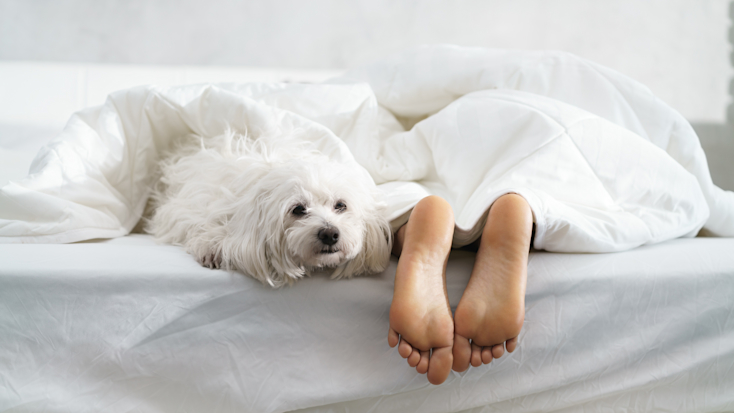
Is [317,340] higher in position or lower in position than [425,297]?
lower

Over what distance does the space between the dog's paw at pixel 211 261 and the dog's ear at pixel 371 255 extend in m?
0.21

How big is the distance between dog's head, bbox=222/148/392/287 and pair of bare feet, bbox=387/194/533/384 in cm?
9

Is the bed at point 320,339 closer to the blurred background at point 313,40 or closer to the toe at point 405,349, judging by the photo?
the toe at point 405,349

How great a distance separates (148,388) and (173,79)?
4.86 ft

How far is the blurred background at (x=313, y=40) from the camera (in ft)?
5.72

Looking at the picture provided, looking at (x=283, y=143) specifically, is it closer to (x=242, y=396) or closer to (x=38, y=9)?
(x=242, y=396)

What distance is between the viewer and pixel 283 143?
977 mm

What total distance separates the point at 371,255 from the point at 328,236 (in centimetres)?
11

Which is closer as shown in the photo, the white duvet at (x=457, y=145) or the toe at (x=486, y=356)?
the toe at (x=486, y=356)

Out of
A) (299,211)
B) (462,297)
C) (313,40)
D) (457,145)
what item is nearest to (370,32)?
(313,40)

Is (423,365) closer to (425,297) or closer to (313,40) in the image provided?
(425,297)

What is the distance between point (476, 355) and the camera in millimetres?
657

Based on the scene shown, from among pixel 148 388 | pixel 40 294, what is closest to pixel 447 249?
pixel 148 388

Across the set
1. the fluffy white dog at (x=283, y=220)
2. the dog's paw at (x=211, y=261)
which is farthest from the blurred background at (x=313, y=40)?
the dog's paw at (x=211, y=261)
